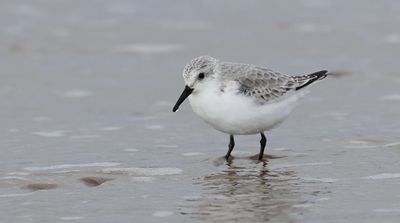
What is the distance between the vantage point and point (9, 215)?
264 inches

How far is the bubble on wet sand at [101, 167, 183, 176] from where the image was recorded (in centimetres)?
801

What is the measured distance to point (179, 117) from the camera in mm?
10492

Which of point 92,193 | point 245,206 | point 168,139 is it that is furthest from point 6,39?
point 245,206

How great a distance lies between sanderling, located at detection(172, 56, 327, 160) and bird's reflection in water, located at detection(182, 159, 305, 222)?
0.34 metres

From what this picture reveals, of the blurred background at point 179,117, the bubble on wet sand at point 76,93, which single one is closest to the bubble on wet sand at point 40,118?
the blurred background at point 179,117

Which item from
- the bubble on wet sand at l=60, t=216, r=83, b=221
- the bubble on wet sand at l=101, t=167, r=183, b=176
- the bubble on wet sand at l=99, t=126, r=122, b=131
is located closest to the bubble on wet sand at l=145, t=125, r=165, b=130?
the bubble on wet sand at l=99, t=126, r=122, b=131

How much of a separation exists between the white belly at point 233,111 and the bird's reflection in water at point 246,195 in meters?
0.32

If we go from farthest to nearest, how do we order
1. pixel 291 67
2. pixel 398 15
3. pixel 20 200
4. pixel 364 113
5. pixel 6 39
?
pixel 398 15 → pixel 6 39 → pixel 291 67 → pixel 364 113 → pixel 20 200

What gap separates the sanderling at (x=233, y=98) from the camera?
8289 mm

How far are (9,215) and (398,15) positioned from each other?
32.4ft

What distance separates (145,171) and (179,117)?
8.10ft

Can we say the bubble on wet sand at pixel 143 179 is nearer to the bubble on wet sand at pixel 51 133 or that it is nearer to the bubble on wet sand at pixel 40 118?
the bubble on wet sand at pixel 51 133

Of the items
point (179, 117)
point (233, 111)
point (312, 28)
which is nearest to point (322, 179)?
point (233, 111)

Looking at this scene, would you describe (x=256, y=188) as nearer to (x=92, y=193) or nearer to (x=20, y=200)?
(x=92, y=193)
